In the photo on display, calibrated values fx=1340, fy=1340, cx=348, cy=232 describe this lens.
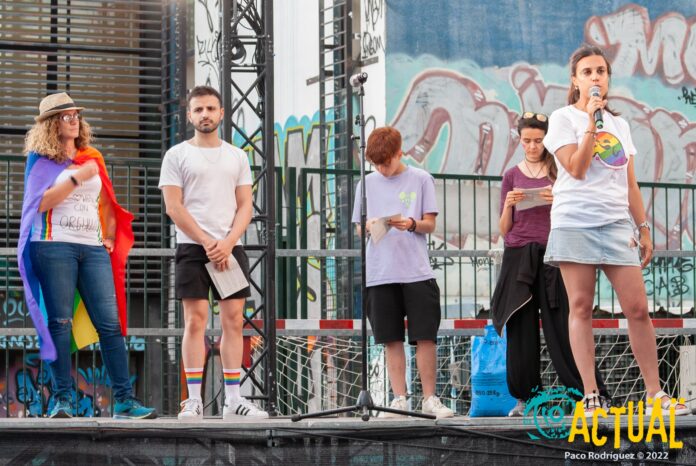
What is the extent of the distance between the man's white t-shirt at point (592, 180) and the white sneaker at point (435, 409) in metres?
1.38

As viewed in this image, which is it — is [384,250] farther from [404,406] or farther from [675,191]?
[675,191]

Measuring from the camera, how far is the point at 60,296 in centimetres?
748

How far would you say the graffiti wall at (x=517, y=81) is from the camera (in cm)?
1411

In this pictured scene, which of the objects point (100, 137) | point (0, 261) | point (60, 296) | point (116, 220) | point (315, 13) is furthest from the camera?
point (100, 137)

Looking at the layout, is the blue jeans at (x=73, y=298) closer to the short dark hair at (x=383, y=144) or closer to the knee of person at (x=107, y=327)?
the knee of person at (x=107, y=327)

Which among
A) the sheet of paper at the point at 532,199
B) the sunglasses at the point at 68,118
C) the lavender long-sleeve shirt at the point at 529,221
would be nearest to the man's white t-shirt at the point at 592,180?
the sheet of paper at the point at 532,199

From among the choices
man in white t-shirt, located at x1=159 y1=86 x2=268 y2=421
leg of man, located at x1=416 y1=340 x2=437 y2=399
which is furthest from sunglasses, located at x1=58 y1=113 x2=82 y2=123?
leg of man, located at x1=416 y1=340 x2=437 y2=399

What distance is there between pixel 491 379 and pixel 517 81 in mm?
7034

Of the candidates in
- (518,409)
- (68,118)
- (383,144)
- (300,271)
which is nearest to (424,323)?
(518,409)

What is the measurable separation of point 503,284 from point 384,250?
29.6 inches

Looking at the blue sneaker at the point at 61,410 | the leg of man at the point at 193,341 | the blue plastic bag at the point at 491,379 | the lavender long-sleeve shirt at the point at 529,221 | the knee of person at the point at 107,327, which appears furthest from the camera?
the blue plastic bag at the point at 491,379

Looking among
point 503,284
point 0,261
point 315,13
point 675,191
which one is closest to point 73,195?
point 503,284

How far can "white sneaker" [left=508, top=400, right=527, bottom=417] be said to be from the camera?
7.86m

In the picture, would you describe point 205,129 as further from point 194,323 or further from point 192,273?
point 194,323
